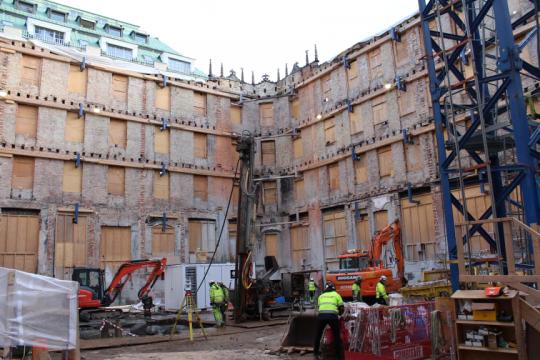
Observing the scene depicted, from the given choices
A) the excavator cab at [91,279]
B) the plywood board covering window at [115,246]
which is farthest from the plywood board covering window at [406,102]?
the excavator cab at [91,279]

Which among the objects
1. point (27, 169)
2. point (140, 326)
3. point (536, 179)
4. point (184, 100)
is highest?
point (184, 100)

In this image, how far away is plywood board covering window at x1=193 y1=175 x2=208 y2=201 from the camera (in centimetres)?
3441

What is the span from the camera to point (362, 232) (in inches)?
1182

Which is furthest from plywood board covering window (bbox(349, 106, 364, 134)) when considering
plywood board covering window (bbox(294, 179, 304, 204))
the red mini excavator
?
the red mini excavator

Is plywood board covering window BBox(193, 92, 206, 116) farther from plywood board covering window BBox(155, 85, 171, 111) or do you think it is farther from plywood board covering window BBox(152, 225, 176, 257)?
plywood board covering window BBox(152, 225, 176, 257)

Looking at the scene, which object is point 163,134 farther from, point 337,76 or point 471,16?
point 471,16

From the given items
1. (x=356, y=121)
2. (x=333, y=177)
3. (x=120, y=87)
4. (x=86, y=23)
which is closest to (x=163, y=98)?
(x=120, y=87)

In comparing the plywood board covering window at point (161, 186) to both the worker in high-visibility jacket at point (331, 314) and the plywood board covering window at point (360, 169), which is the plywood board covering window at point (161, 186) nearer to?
the plywood board covering window at point (360, 169)

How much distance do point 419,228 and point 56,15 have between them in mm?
41124

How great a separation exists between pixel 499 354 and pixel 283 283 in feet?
53.0

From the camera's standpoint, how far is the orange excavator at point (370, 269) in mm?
21500

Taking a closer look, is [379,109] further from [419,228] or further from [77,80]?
[77,80]

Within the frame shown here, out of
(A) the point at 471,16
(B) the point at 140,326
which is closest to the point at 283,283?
(B) the point at 140,326

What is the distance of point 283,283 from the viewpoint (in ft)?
80.0
